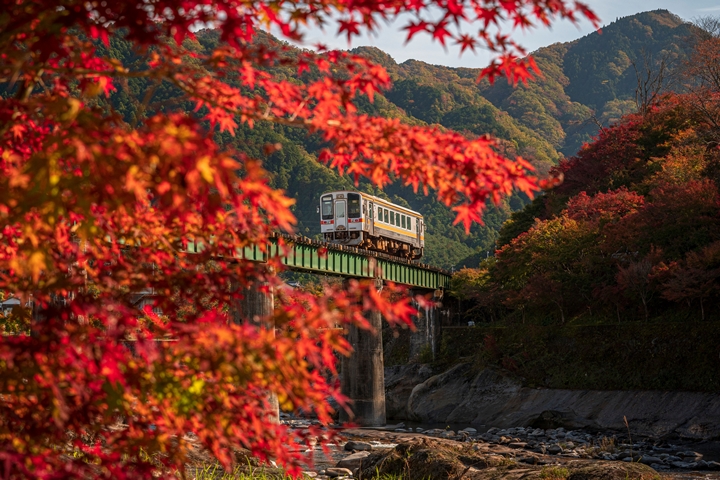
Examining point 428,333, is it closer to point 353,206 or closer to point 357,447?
point 353,206

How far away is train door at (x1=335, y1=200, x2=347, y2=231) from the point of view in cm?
4472

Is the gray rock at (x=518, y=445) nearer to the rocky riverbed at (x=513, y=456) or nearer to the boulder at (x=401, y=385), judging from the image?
the rocky riverbed at (x=513, y=456)

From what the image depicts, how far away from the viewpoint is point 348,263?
129ft

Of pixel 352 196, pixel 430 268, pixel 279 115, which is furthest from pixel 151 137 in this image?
pixel 430 268

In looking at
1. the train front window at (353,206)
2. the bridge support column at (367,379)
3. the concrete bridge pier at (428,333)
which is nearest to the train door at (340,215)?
the train front window at (353,206)

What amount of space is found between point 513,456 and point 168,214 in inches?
774

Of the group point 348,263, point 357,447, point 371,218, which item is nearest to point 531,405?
point 348,263

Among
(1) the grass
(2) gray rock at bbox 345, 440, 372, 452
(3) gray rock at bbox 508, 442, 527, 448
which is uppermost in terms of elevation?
(1) the grass

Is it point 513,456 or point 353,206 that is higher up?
point 353,206

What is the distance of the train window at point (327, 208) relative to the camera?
1797 inches

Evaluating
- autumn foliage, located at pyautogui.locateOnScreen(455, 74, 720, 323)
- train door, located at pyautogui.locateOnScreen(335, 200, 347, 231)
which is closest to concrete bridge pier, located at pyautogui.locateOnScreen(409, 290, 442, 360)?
autumn foliage, located at pyautogui.locateOnScreen(455, 74, 720, 323)

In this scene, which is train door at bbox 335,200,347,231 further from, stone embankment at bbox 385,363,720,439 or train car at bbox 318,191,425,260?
stone embankment at bbox 385,363,720,439

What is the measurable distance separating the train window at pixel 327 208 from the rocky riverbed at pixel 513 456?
13182 millimetres

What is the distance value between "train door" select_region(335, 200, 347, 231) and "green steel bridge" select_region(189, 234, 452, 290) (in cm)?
288
